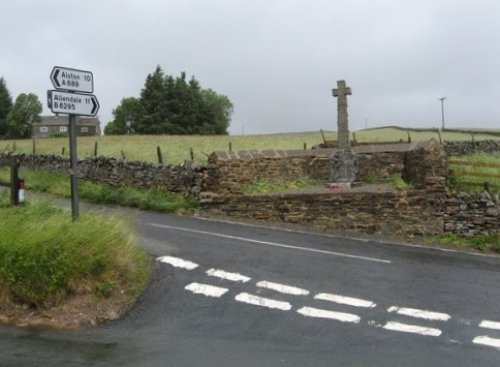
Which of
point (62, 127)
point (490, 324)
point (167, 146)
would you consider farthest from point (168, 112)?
point (490, 324)

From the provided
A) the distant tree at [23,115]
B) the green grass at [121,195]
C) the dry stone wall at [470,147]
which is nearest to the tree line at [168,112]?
the distant tree at [23,115]

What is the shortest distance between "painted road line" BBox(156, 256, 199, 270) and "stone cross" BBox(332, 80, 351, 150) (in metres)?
9.00

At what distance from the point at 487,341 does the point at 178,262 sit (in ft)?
16.0

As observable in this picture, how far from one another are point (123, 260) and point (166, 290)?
2.42ft

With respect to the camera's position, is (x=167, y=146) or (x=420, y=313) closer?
(x=420, y=313)

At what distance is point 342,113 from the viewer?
1770cm

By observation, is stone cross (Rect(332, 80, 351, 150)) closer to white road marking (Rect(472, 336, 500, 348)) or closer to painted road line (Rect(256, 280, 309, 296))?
painted road line (Rect(256, 280, 309, 296))

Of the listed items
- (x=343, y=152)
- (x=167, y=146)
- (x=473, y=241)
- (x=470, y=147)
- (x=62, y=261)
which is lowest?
(x=473, y=241)

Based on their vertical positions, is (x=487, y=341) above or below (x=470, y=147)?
below

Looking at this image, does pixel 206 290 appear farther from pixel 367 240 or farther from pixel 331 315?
pixel 367 240

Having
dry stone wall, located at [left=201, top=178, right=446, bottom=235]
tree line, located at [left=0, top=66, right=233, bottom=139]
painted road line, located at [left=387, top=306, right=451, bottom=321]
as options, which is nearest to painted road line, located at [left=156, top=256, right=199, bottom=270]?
painted road line, located at [left=387, top=306, right=451, bottom=321]

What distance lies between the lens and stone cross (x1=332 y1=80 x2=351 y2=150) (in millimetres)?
17484

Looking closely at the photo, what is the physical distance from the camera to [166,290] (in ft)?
26.0

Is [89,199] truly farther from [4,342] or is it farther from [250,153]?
[4,342]
